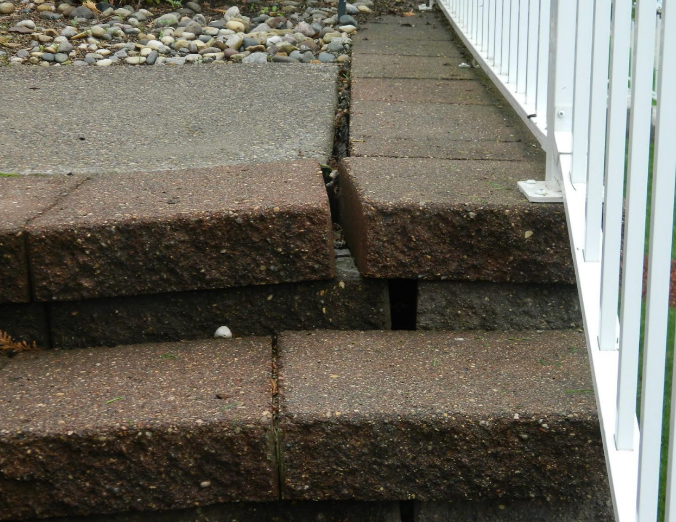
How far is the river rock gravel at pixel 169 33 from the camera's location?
9.84 feet

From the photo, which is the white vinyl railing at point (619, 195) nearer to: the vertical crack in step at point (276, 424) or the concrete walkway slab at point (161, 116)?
the vertical crack in step at point (276, 424)

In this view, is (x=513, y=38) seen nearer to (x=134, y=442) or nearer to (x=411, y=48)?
(x=411, y=48)

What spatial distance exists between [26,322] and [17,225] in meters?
0.19

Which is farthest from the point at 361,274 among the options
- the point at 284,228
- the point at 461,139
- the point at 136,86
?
the point at 136,86

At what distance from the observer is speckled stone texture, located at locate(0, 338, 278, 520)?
1155mm

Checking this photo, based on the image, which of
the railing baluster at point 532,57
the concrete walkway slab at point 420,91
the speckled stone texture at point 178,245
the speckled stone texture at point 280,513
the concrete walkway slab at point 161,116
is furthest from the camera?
the concrete walkway slab at point 420,91

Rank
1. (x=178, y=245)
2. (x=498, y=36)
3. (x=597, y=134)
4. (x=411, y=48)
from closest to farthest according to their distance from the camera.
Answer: (x=597, y=134), (x=178, y=245), (x=498, y=36), (x=411, y=48)

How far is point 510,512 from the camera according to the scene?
1264mm

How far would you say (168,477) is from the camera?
120 centimetres

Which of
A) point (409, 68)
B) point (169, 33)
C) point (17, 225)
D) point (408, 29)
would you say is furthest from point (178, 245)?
point (408, 29)

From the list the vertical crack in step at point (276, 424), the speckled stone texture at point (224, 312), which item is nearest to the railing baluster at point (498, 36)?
the speckled stone texture at point (224, 312)

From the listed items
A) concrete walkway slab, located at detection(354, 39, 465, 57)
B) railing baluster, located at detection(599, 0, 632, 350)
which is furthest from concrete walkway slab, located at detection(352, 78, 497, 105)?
railing baluster, located at detection(599, 0, 632, 350)

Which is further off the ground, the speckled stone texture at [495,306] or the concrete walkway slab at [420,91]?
the concrete walkway slab at [420,91]

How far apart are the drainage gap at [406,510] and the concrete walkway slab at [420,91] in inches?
49.7
